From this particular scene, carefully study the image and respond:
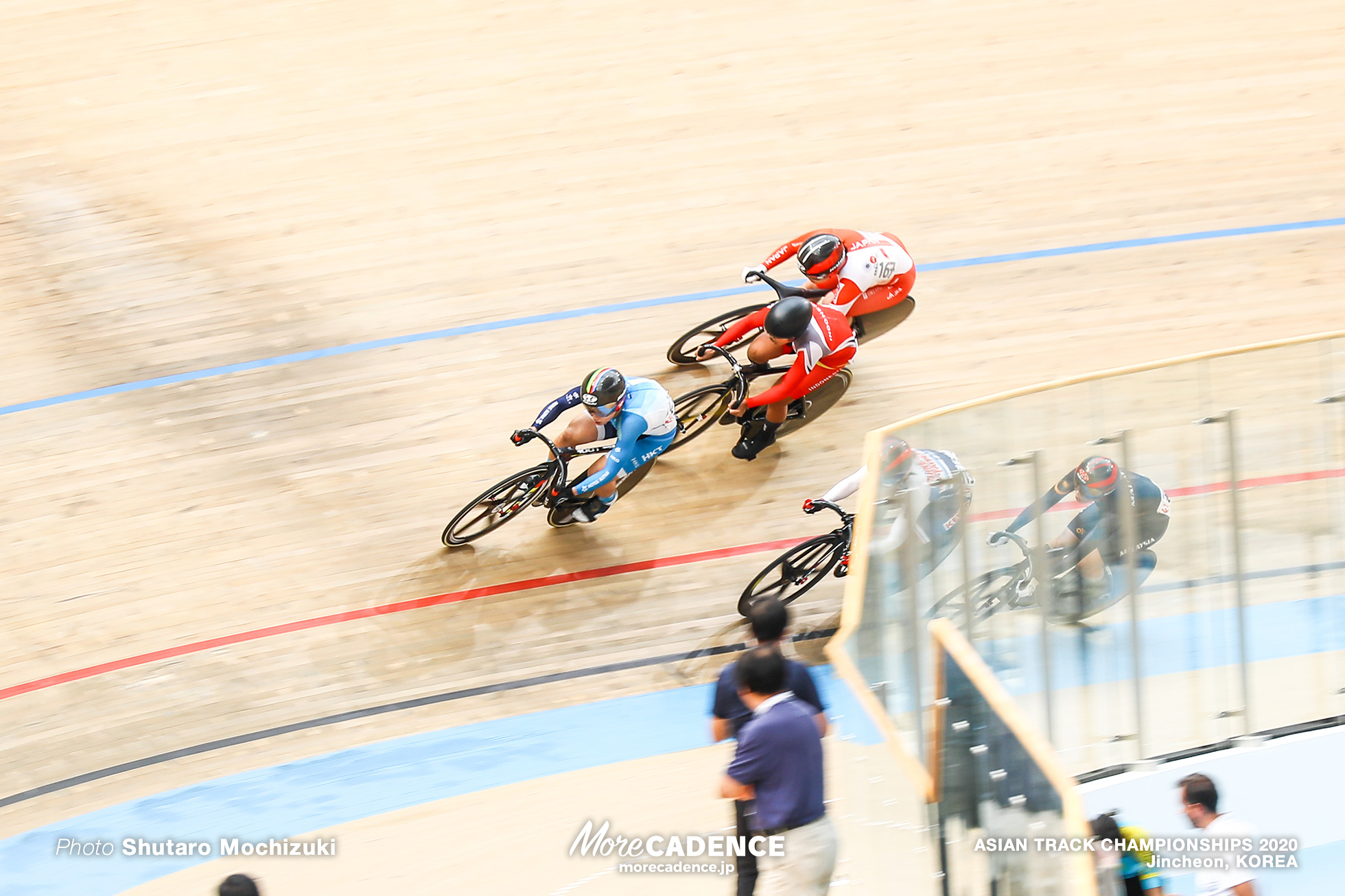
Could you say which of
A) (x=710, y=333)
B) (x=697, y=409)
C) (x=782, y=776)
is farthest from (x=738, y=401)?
(x=782, y=776)

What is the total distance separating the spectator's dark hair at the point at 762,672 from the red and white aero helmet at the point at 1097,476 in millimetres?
1560

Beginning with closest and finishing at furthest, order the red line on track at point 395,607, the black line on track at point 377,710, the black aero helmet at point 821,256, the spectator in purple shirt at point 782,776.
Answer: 1. the spectator in purple shirt at point 782,776
2. the black line on track at point 377,710
3. the red line on track at point 395,607
4. the black aero helmet at point 821,256

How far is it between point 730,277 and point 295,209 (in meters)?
2.73

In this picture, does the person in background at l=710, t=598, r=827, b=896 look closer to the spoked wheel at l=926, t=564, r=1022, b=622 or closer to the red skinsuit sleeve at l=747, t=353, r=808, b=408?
the spoked wheel at l=926, t=564, r=1022, b=622

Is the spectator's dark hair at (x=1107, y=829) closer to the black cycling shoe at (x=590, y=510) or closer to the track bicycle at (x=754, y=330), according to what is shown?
the black cycling shoe at (x=590, y=510)

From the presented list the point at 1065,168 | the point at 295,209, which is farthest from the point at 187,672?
the point at 1065,168

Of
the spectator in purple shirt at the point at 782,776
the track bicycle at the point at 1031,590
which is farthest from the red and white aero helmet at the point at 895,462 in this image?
the spectator in purple shirt at the point at 782,776

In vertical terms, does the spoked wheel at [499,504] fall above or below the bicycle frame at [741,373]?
below

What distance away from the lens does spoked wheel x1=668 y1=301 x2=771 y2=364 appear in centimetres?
658

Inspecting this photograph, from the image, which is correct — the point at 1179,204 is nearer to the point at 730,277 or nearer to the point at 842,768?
the point at 730,277

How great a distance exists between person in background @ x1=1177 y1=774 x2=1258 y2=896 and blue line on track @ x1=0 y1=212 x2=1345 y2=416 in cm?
435

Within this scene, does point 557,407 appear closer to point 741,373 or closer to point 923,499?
point 741,373

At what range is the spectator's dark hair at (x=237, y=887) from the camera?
2.84 meters

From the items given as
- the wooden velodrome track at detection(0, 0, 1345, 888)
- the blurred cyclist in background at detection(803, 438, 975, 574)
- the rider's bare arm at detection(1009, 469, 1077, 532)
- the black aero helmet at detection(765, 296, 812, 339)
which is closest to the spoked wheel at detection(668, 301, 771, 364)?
the wooden velodrome track at detection(0, 0, 1345, 888)
